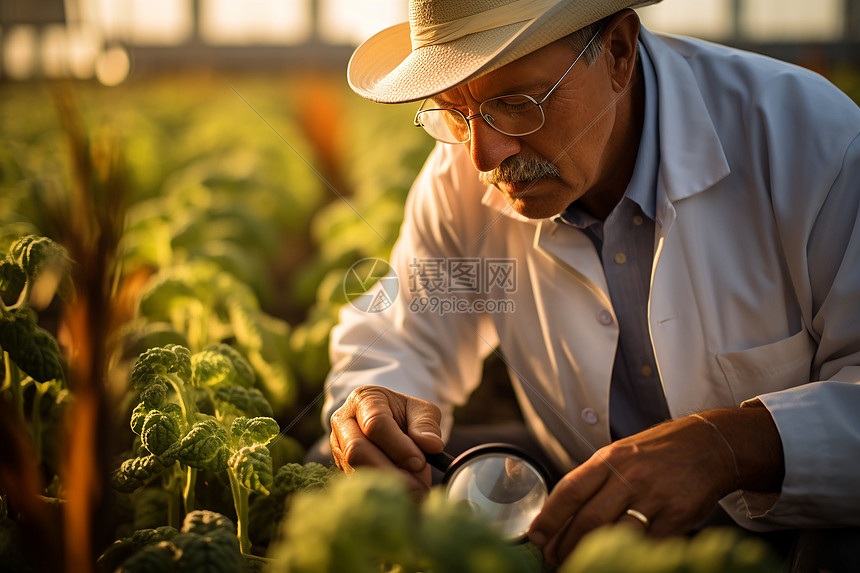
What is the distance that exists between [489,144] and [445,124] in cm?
18

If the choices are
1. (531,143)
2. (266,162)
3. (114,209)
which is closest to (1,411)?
(114,209)

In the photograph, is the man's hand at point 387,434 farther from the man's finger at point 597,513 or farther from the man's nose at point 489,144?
the man's nose at point 489,144

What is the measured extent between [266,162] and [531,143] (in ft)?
10.9

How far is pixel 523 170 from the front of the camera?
1320 mm

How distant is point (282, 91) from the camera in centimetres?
1055

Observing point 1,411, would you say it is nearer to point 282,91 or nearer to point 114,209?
point 114,209

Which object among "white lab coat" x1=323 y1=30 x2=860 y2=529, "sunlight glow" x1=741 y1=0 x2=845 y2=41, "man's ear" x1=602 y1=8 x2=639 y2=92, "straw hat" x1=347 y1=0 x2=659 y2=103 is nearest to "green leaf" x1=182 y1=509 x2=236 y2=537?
"white lab coat" x1=323 y1=30 x2=860 y2=529

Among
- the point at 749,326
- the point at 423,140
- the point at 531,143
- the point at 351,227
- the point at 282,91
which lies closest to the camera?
the point at 531,143

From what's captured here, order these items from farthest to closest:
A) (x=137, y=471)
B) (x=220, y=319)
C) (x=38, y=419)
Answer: (x=220, y=319) → (x=38, y=419) → (x=137, y=471)

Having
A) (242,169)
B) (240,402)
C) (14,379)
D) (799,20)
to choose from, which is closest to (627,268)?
(240,402)

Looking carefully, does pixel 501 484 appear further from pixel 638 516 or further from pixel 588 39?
pixel 588 39

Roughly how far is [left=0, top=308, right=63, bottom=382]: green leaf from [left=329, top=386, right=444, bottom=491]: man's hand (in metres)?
0.46

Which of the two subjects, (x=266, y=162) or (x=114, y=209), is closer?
(x=114, y=209)

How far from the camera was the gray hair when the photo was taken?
1243 millimetres
